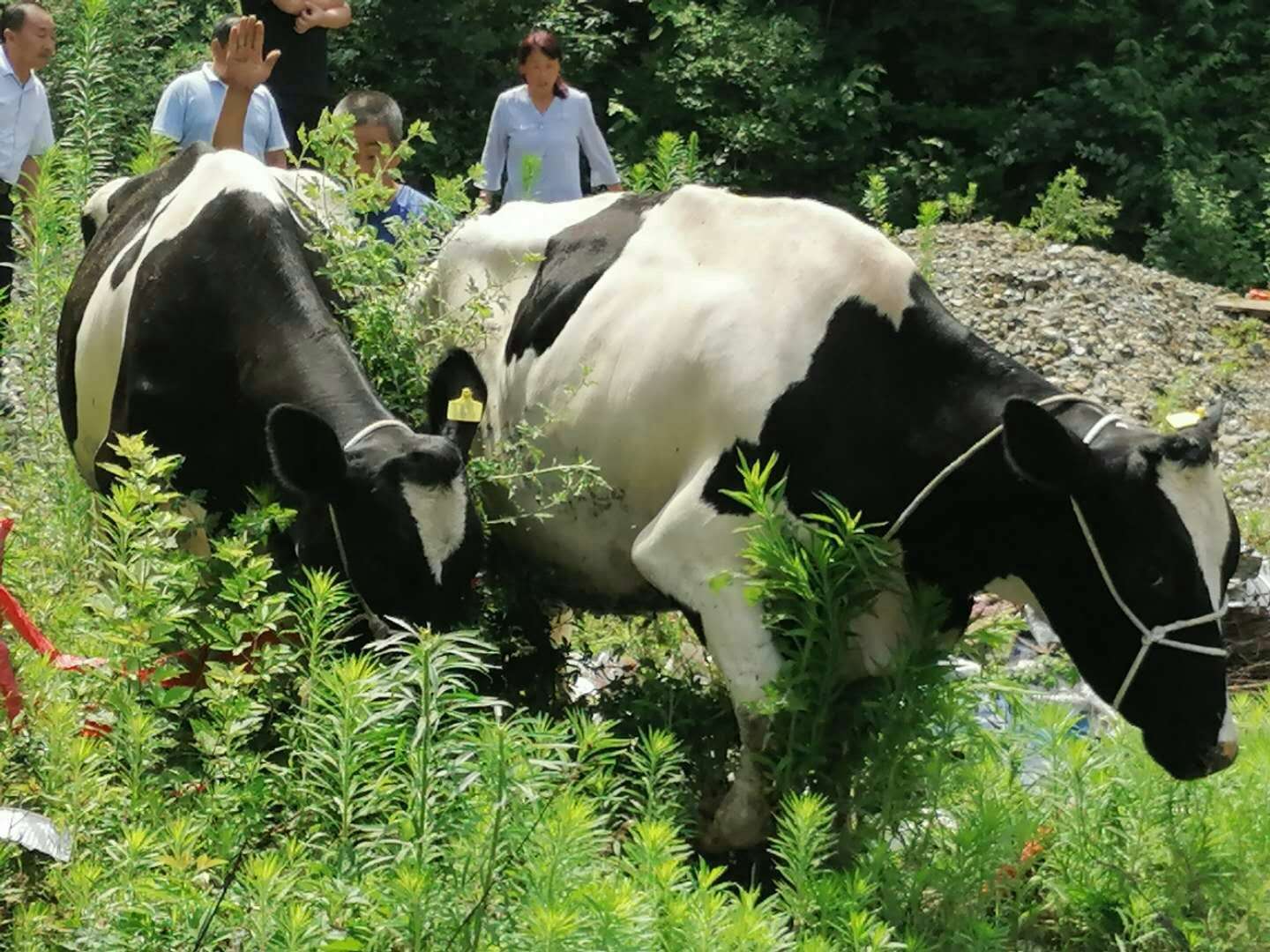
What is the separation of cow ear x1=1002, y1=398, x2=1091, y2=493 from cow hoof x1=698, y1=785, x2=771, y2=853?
3.68ft

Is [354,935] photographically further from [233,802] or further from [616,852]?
[616,852]

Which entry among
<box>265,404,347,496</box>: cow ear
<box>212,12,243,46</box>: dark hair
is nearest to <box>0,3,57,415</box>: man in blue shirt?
<box>212,12,243,46</box>: dark hair

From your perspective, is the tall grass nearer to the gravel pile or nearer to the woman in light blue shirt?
the woman in light blue shirt

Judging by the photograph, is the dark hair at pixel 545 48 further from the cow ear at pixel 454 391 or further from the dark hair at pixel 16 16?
the cow ear at pixel 454 391

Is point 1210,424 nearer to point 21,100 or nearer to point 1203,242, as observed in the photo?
point 21,100

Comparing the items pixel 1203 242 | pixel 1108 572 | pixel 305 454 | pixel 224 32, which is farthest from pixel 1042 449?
pixel 1203 242

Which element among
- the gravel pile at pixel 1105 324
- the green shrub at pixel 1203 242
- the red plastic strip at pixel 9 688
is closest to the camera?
the red plastic strip at pixel 9 688

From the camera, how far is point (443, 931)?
326 centimetres

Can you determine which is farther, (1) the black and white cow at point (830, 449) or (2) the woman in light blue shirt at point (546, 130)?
(2) the woman in light blue shirt at point (546, 130)

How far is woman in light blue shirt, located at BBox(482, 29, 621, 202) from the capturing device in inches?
362

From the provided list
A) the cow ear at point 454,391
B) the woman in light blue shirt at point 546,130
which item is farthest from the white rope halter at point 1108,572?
the woman in light blue shirt at point 546,130

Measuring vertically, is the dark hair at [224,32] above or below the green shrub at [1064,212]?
above

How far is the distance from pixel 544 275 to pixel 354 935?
2979mm

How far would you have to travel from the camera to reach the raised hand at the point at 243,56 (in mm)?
7531
